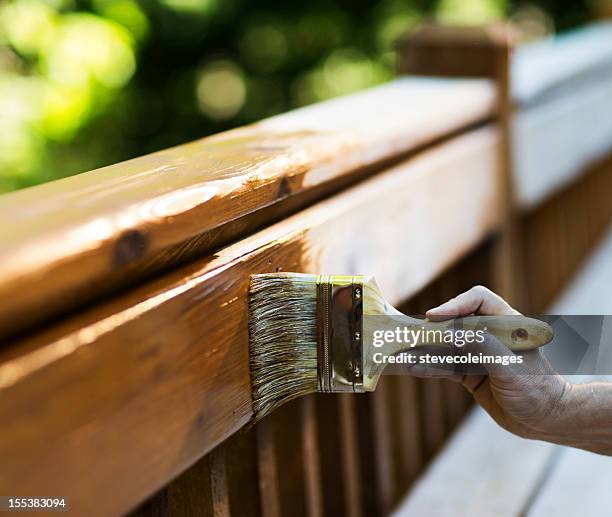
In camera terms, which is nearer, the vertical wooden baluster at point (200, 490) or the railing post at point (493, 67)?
the vertical wooden baluster at point (200, 490)

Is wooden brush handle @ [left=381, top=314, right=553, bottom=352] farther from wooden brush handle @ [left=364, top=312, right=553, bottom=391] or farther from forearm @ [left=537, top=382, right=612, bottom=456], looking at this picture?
forearm @ [left=537, top=382, right=612, bottom=456]

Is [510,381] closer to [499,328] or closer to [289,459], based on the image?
[499,328]

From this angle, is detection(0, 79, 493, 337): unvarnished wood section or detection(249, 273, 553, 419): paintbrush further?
detection(249, 273, 553, 419): paintbrush

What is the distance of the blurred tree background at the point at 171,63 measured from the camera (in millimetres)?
4266

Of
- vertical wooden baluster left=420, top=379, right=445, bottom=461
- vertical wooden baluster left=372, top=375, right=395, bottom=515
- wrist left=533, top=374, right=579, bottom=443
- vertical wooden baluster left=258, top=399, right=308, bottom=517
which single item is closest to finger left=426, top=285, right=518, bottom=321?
wrist left=533, top=374, right=579, bottom=443

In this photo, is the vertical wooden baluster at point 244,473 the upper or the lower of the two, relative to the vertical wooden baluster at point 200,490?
lower

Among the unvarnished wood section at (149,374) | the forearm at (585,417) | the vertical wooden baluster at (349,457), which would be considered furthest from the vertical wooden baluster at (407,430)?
the forearm at (585,417)

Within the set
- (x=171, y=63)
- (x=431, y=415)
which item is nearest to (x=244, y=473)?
(x=431, y=415)

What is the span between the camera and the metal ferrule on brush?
90cm

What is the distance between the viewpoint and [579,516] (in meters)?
1.32

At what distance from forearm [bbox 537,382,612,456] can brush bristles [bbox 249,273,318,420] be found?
0.89ft

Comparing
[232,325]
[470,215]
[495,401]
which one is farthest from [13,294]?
[470,215]

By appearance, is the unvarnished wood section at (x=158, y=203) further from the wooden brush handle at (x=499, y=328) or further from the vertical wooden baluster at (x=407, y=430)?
the vertical wooden baluster at (x=407, y=430)

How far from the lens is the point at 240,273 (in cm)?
89
